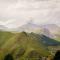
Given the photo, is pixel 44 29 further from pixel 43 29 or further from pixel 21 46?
pixel 21 46

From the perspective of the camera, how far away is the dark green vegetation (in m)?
1.39

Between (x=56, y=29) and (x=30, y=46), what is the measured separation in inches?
10.1

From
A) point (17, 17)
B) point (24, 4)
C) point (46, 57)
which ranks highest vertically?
point (24, 4)

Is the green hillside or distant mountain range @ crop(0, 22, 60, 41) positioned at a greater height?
distant mountain range @ crop(0, 22, 60, 41)

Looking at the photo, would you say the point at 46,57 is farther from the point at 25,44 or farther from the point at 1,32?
the point at 1,32

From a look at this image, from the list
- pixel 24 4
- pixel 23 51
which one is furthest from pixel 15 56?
pixel 24 4

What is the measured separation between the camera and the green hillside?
1.39m

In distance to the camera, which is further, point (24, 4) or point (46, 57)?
point (24, 4)

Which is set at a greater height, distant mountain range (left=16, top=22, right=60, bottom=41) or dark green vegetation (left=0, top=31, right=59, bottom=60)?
distant mountain range (left=16, top=22, right=60, bottom=41)

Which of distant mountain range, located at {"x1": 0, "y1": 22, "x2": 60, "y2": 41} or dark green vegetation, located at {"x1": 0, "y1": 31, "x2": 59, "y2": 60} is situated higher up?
distant mountain range, located at {"x1": 0, "y1": 22, "x2": 60, "y2": 41}

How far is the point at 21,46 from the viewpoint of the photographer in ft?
4.67

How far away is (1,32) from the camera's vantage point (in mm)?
1476

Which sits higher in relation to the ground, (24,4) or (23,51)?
(24,4)

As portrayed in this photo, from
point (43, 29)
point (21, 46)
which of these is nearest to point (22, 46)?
point (21, 46)
